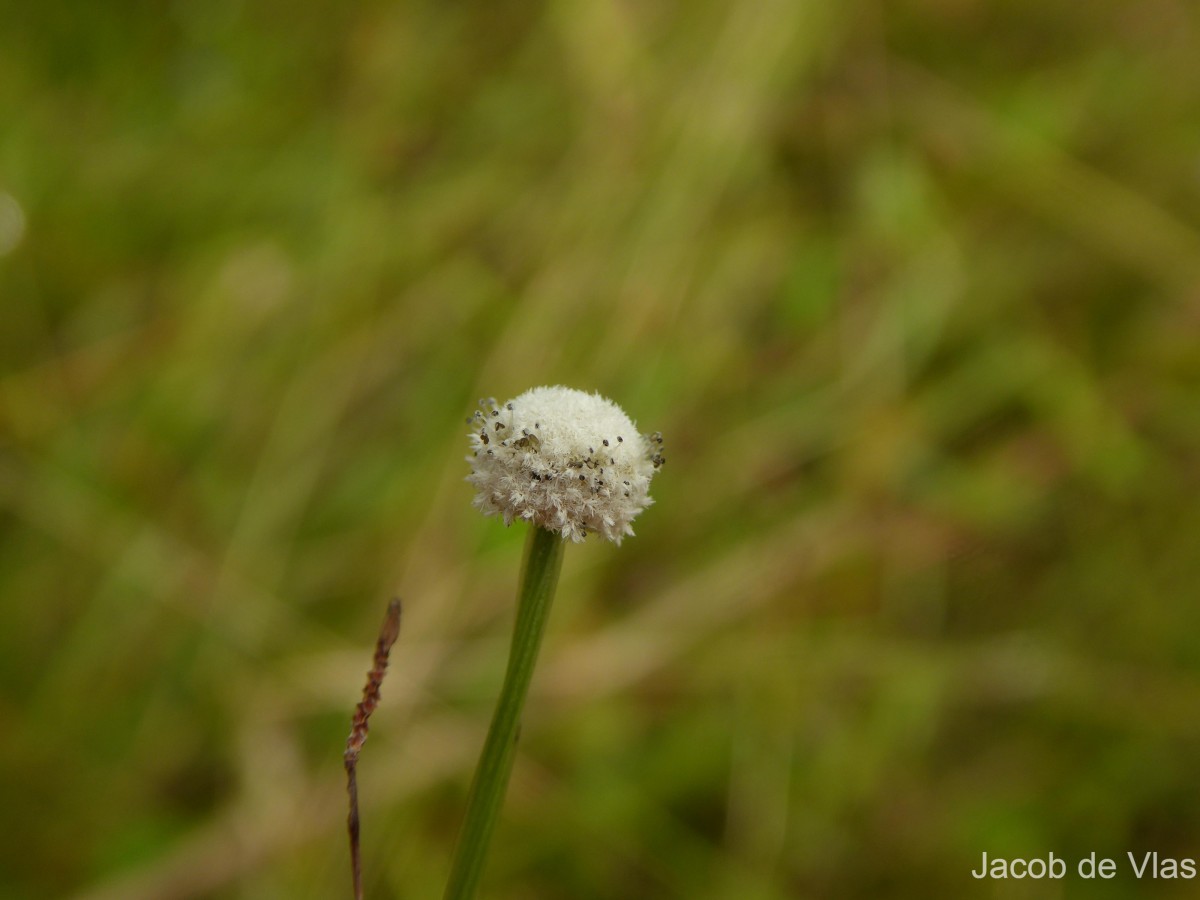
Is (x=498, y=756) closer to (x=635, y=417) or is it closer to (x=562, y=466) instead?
(x=562, y=466)

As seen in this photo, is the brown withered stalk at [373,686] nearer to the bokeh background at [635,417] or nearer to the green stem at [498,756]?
the green stem at [498,756]

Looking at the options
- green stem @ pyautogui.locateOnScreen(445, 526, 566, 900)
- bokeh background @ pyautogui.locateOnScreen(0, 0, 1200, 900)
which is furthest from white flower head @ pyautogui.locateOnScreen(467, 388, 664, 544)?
bokeh background @ pyautogui.locateOnScreen(0, 0, 1200, 900)

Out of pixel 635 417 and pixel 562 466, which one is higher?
pixel 635 417

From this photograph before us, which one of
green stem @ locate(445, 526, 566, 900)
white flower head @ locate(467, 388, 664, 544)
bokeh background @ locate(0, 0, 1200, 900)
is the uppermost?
bokeh background @ locate(0, 0, 1200, 900)

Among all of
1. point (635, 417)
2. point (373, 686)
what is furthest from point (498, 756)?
point (635, 417)

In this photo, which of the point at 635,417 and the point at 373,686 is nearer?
the point at 373,686

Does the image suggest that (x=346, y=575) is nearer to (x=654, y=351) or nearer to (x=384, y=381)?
(x=384, y=381)

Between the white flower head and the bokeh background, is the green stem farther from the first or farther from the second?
the bokeh background
